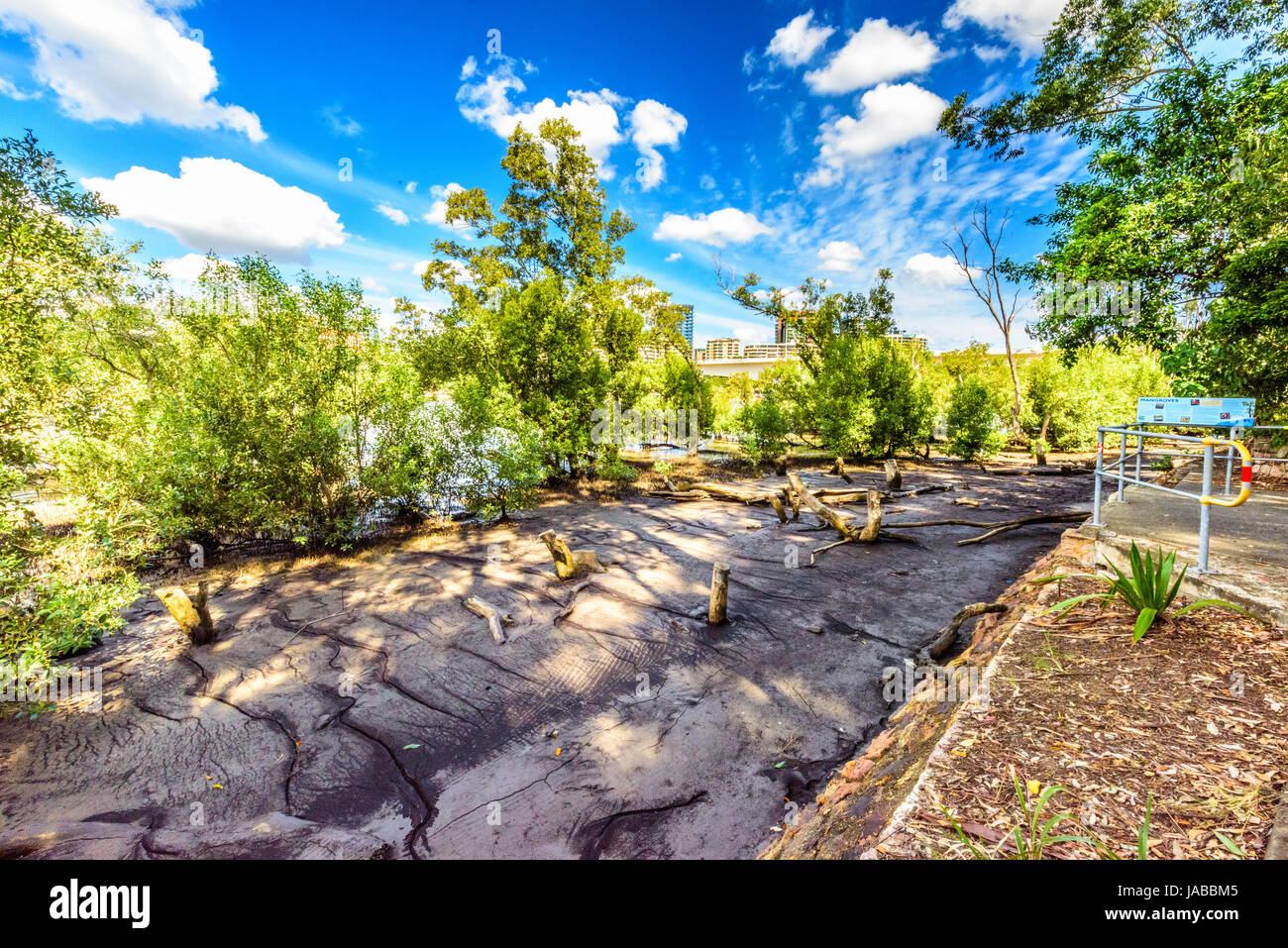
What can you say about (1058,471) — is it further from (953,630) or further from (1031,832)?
(1031,832)

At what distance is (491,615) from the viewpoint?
692cm

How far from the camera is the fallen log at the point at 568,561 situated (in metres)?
8.61

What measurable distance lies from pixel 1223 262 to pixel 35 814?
1882 centimetres

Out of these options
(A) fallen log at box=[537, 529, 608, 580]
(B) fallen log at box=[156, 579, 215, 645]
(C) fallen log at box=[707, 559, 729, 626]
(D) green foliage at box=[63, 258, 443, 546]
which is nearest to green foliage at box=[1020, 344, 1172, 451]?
(C) fallen log at box=[707, 559, 729, 626]

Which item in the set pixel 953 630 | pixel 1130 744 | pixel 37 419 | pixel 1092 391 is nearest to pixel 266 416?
pixel 37 419

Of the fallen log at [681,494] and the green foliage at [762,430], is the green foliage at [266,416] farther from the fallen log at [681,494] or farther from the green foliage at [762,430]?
the green foliage at [762,430]

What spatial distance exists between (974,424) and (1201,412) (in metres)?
20.6

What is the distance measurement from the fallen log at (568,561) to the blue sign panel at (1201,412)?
7536mm

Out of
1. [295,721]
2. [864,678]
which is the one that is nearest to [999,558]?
[864,678]

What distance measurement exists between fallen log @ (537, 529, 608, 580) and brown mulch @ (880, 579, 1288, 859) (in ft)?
21.1

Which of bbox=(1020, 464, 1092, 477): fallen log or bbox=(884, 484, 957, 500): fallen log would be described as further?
bbox=(1020, 464, 1092, 477): fallen log

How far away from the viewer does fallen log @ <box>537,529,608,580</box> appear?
861 cm

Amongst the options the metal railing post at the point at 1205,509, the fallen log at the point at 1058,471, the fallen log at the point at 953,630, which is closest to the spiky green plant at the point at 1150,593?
the metal railing post at the point at 1205,509

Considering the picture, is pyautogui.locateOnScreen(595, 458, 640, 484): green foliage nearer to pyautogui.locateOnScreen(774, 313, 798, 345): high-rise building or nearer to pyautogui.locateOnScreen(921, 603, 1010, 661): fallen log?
pyautogui.locateOnScreen(921, 603, 1010, 661): fallen log
